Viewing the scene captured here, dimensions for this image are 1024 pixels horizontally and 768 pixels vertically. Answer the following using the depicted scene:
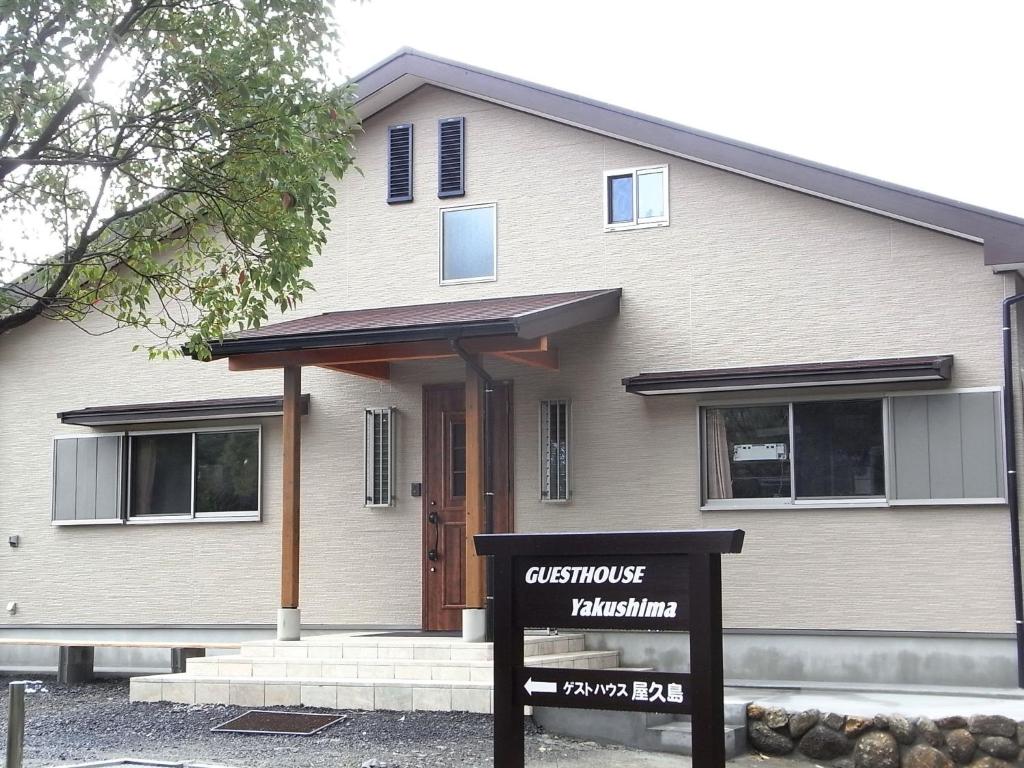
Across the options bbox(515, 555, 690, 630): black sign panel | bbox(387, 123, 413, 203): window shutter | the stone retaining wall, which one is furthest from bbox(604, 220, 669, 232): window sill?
bbox(515, 555, 690, 630): black sign panel

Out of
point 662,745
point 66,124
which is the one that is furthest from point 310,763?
point 66,124

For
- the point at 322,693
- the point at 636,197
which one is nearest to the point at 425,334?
the point at 636,197

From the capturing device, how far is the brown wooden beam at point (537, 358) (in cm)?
1216

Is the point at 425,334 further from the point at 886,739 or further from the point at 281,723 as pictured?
the point at 886,739

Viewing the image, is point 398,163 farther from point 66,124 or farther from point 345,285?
point 66,124

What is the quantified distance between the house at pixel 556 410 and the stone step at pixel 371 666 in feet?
1.88

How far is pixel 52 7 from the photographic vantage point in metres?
8.22

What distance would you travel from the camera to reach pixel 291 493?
1266cm

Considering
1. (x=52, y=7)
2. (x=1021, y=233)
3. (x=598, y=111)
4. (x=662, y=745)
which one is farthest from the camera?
(x=598, y=111)

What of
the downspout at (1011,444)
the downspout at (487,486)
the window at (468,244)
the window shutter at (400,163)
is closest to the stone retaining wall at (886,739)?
the downspout at (1011,444)

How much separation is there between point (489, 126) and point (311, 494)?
4.35 meters

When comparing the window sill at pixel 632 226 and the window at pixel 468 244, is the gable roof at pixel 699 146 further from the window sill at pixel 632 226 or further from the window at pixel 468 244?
the window at pixel 468 244

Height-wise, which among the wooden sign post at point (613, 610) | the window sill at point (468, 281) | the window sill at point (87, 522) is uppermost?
the window sill at point (468, 281)

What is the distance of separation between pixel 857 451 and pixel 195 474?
734cm
